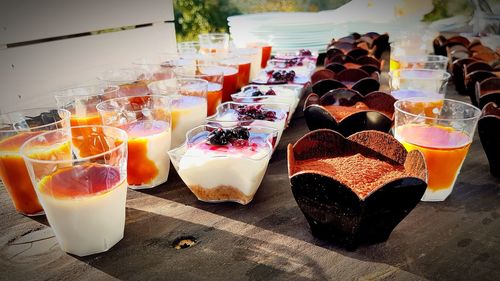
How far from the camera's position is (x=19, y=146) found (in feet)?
3.97

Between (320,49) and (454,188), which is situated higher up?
(320,49)

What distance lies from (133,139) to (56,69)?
1161mm

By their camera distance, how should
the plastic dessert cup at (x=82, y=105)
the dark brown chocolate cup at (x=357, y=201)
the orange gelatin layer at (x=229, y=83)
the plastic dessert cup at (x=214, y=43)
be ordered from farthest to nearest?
the plastic dessert cup at (x=214, y=43)
the orange gelatin layer at (x=229, y=83)
the plastic dessert cup at (x=82, y=105)
the dark brown chocolate cup at (x=357, y=201)

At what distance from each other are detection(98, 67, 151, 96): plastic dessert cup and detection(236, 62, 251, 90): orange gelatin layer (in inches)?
25.3

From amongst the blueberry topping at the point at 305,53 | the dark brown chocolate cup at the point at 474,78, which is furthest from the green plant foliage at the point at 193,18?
the dark brown chocolate cup at the point at 474,78

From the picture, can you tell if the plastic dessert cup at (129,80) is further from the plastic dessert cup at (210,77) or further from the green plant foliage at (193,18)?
the green plant foliage at (193,18)

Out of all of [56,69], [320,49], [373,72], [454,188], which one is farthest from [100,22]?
[454,188]

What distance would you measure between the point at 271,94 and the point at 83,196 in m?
1.19

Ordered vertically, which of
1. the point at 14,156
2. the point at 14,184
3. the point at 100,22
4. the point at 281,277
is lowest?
the point at 281,277

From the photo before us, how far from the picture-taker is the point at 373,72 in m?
2.34

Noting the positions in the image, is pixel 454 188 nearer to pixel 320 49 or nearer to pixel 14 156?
pixel 14 156

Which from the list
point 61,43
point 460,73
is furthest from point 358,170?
point 61,43

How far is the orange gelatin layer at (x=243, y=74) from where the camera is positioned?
244 cm

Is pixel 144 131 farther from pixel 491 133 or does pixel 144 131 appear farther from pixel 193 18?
pixel 193 18
